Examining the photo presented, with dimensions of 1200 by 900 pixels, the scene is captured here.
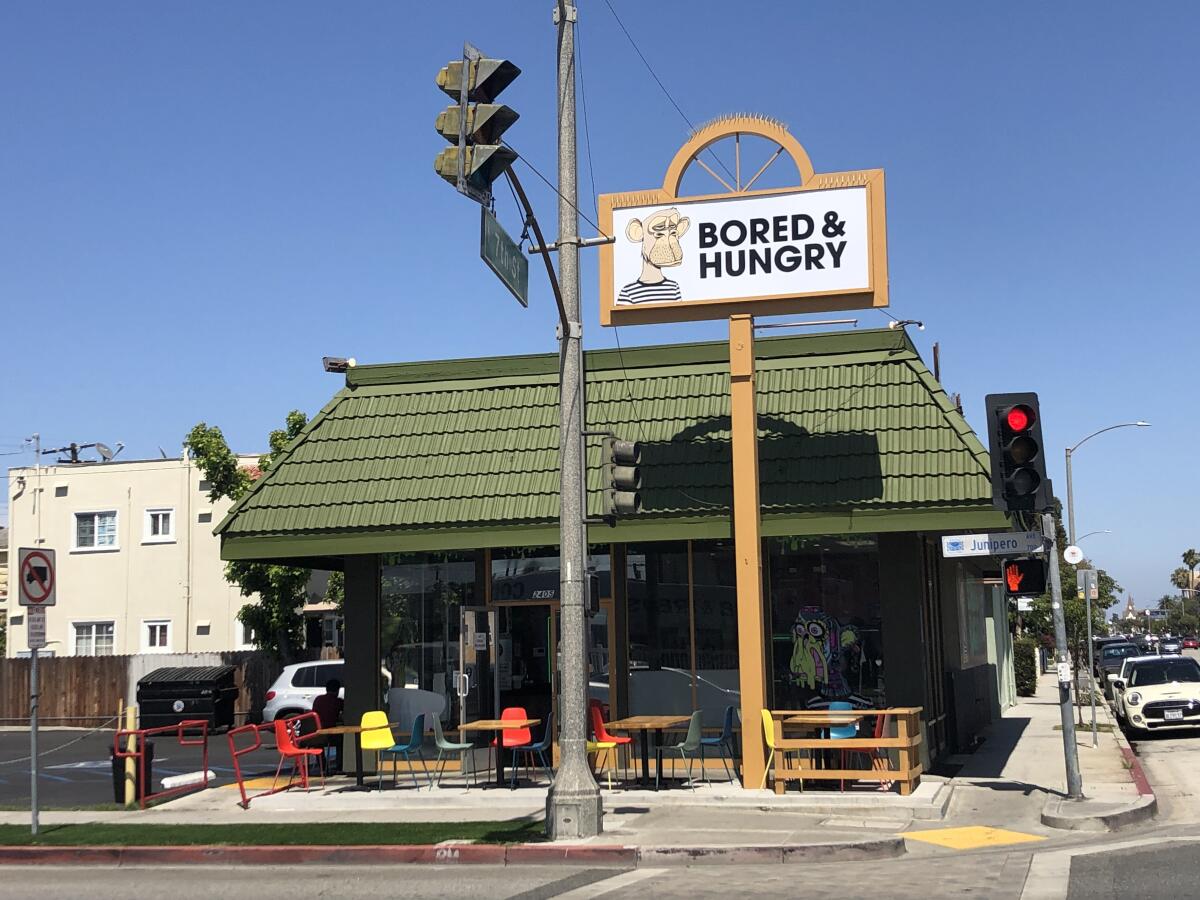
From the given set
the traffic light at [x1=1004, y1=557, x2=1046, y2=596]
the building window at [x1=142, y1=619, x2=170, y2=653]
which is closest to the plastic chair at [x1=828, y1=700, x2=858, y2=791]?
the traffic light at [x1=1004, y1=557, x2=1046, y2=596]

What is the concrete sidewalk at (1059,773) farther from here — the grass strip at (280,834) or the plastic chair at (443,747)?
the plastic chair at (443,747)

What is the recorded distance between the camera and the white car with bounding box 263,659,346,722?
2839 centimetres

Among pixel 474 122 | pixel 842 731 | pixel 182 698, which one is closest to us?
pixel 474 122

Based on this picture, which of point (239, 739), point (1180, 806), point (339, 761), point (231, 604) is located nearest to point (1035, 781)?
point (1180, 806)

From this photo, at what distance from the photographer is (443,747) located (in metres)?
16.3

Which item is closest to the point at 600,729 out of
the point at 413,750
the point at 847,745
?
the point at 413,750

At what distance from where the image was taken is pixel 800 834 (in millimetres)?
12688

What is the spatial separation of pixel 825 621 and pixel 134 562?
29.0 meters

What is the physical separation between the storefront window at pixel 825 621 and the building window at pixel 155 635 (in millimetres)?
27620

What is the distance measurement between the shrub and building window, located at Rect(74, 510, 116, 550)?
28.5 metres

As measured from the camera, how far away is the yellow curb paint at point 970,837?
485 inches

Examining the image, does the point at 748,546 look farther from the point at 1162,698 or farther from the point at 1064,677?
the point at 1162,698

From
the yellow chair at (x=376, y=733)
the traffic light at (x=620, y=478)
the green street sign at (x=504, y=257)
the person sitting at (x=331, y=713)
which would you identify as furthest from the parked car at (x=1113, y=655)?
the green street sign at (x=504, y=257)

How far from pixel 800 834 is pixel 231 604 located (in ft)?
99.1
